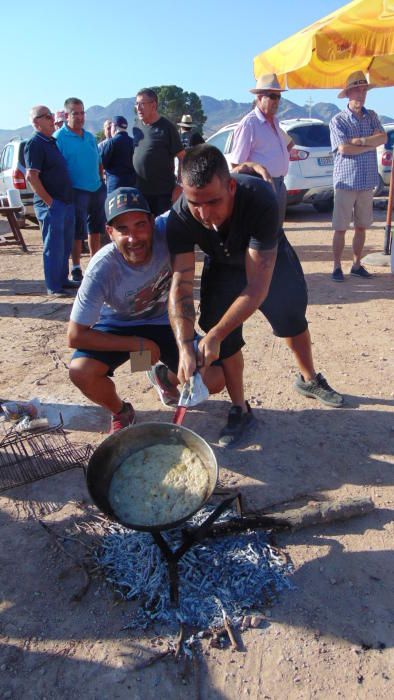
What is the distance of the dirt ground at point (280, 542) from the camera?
1.81 meters

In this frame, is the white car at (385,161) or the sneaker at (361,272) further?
the white car at (385,161)

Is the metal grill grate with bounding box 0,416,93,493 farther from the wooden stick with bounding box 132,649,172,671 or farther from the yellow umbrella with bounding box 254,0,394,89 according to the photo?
the yellow umbrella with bounding box 254,0,394,89

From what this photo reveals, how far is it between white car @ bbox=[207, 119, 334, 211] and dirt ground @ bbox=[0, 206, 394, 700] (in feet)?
17.6

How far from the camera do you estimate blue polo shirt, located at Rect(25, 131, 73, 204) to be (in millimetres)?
5301

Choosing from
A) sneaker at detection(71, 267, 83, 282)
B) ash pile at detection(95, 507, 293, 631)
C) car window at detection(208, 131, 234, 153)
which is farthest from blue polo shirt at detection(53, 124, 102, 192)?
car window at detection(208, 131, 234, 153)

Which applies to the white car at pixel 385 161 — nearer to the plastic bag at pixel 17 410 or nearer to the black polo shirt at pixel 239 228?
the black polo shirt at pixel 239 228

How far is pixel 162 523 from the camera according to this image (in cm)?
193

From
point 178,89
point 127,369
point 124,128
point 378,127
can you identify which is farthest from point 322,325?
point 178,89

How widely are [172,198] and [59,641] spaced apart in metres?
4.59

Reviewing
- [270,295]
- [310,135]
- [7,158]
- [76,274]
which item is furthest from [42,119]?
[7,158]

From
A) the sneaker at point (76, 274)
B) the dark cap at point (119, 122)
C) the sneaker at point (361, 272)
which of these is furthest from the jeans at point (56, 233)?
the sneaker at point (361, 272)

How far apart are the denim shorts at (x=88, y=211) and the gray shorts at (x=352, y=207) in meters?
2.81

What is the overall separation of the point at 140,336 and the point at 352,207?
3.53 m

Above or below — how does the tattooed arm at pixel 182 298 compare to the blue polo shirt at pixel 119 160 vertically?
below
